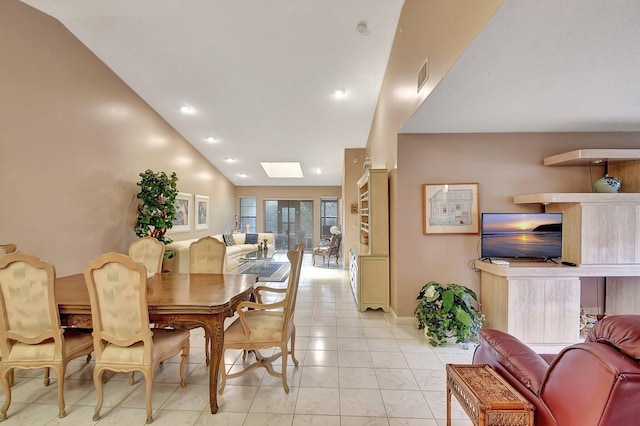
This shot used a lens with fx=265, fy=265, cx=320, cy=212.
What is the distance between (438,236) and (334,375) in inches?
80.0

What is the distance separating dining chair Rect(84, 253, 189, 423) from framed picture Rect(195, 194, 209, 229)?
17.9 feet

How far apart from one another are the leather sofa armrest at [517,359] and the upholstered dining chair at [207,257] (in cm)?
265

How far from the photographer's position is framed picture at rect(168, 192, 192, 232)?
6150 mm

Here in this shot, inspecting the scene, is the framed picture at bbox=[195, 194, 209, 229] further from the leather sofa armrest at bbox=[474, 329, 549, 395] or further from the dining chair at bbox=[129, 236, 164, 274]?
the leather sofa armrest at bbox=[474, 329, 549, 395]

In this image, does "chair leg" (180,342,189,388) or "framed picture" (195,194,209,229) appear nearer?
"chair leg" (180,342,189,388)

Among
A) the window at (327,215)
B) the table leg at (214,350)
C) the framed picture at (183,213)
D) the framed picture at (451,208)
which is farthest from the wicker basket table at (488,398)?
the window at (327,215)

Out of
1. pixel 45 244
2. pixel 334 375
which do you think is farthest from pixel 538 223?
pixel 45 244

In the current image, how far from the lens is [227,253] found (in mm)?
6586

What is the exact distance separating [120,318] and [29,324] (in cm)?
70

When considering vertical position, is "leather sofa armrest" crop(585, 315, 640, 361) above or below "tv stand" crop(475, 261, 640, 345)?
above

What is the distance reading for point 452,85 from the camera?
6.81ft

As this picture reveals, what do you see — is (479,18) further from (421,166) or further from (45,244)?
(45,244)

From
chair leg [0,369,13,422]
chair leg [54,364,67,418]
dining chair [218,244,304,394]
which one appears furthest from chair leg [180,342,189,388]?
chair leg [0,369,13,422]

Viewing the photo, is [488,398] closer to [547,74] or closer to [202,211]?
[547,74]
